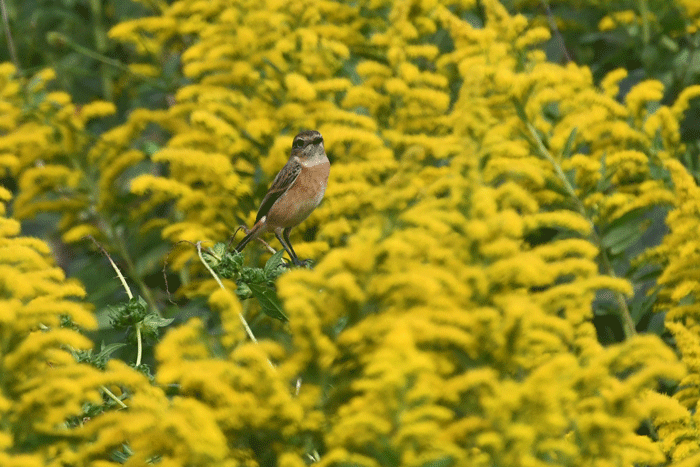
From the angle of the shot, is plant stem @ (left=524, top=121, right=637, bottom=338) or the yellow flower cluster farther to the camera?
plant stem @ (left=524, top=121, right=637, bottom=338)

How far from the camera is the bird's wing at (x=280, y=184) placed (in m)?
3.20

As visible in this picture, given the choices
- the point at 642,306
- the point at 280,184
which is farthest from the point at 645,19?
the point at 280,184

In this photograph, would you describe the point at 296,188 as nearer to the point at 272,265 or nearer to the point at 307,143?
the point at 307,143

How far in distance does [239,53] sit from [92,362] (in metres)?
1.79

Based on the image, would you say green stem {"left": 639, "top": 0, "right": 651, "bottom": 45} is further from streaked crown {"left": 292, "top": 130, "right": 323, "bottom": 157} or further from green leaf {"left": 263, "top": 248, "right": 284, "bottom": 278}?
green leaf {"left": 263, "top": 248, "right": 284, "bottom": 278}

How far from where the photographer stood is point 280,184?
3271 mm

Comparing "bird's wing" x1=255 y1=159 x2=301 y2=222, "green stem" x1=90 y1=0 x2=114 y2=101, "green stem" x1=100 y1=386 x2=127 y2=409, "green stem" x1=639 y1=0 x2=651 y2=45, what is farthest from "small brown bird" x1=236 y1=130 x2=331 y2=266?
"green stem" x1=90 y1=0 x2=114 y2=101

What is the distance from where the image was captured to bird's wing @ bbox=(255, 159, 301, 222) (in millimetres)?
3201

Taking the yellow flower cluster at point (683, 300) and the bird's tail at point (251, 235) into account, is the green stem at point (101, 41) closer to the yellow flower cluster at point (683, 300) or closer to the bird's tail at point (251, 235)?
the bird's tail at point (251, 235)

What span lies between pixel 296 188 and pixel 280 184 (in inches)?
8.1

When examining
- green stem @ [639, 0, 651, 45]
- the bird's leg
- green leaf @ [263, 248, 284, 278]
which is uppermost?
green stem @ [639, 0, 651, 45]

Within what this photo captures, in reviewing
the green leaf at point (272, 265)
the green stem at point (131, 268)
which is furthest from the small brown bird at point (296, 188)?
the green stem at point (131, 268)

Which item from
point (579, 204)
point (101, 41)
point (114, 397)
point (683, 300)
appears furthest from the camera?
point (101, 41)

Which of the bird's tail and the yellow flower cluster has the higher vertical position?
the yellow flower cluster
